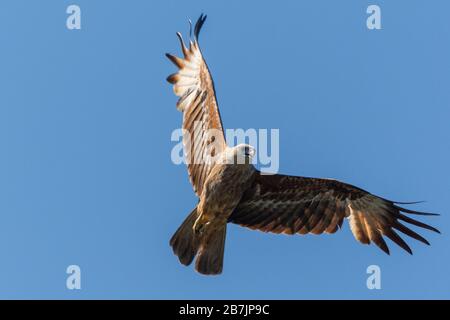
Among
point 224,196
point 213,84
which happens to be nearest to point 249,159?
point 224,196

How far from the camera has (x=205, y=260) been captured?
9.78 metres

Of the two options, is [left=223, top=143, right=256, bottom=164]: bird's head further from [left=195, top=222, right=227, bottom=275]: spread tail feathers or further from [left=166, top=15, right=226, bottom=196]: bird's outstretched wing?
[left=195, top=222, right=227, bottom=275]: spread tail feathers

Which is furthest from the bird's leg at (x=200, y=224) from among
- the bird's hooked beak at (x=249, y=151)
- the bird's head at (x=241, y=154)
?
the bird's hooked beak at (x=249, y=151)

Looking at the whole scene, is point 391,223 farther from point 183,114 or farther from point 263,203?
point 183,114

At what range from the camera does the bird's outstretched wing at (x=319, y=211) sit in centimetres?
992

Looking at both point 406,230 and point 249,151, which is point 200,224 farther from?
point 406,230

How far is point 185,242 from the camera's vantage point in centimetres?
976

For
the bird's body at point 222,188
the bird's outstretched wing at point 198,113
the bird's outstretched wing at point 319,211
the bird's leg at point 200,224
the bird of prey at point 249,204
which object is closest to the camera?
the bird's body at point 222,188

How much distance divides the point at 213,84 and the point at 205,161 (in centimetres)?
105

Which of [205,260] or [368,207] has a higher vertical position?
[368,207]

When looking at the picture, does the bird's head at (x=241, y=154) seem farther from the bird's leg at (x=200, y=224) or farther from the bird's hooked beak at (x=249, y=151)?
the bird's leg at (x=200, y=224)

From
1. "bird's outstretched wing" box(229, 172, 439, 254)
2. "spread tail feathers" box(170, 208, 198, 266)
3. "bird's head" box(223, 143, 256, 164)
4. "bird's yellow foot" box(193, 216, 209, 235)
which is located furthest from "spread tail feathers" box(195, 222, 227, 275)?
"bird's head" box(223, 143, 256, 164)

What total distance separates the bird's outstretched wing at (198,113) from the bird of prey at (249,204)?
1 centimetres

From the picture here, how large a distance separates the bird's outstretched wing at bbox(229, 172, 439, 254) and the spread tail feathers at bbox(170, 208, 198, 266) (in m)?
0.60
